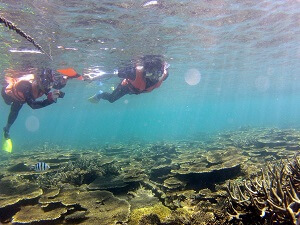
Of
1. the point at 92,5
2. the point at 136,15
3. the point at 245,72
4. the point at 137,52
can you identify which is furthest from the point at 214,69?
the point at 92,5

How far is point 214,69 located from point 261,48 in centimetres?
952

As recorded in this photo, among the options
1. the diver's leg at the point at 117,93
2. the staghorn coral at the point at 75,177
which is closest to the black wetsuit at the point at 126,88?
the diver's leg at the point at 117,93

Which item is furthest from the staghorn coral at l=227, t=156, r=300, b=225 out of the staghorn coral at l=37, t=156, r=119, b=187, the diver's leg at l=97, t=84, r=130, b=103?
the diver's leg at l=97, t=84, r=130, b=103

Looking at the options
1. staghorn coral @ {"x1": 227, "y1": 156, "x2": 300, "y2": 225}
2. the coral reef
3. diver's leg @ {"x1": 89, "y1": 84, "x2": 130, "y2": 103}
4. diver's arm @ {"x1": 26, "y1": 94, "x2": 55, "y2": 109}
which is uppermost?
diver's leg @ {"x1": 89, "y1": 84, "x2": 130, "y2": 103}

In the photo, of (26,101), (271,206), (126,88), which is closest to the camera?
(271,206)

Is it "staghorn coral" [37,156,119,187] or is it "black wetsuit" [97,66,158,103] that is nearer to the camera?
"staghorn coral" [37,156,119,187]

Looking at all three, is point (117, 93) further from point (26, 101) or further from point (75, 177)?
point (75, 177)

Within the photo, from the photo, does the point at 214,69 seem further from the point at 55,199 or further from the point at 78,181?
the point at 55,199

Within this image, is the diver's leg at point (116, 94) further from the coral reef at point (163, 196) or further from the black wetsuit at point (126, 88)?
the coral reef at point (163, 196)

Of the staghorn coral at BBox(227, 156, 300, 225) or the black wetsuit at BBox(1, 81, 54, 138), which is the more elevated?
the black wetsuit at BBox(1, 81, 54, 138)

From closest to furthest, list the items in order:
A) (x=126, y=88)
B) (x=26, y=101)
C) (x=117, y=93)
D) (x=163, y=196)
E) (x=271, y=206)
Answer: (x=271, y=206)
(x=163, y=196)
(x=26, y=101)
(x=126, y=88)
(x=117, y=93)

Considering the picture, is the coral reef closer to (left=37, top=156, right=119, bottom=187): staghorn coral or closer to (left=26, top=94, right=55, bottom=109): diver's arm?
(left=37, top=156, right=119, bottom=187): staghorn coral

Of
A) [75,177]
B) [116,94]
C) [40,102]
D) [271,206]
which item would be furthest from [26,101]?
[271,206]

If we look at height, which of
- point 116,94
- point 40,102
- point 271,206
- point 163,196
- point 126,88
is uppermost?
point 126,88
